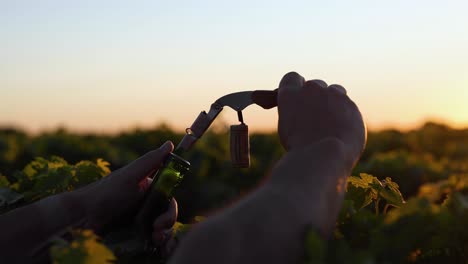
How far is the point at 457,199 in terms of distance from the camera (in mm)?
1951

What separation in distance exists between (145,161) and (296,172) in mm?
888

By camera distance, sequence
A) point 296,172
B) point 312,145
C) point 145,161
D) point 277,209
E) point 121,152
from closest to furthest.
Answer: point 277,209
point 296,172
point 312,145
point 145,161
point 121,152

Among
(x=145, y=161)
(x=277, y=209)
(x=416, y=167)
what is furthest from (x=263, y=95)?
(x=416, y=167)

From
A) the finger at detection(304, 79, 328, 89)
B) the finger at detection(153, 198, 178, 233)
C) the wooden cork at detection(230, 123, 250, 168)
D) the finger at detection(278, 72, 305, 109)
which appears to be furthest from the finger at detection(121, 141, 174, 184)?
the finger at detection(304, 79, 328, 89)

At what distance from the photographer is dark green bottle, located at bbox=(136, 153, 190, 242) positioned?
255cm

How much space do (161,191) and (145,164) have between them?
13 centimetres

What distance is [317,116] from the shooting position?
2.16m

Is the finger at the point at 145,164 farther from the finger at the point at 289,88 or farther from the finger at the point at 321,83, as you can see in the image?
the finger at the point at 321,83

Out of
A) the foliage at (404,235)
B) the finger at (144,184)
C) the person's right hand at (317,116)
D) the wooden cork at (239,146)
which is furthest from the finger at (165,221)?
the foliage at (404,235)

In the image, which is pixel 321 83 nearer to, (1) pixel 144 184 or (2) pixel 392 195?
(2) pixel 392 195

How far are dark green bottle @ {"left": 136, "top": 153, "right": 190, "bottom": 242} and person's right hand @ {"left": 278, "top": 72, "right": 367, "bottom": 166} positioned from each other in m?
0.51

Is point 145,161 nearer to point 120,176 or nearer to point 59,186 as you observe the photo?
point 120,176

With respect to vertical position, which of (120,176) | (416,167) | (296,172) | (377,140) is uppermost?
(296,172)

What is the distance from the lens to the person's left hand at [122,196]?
8.39 feet
